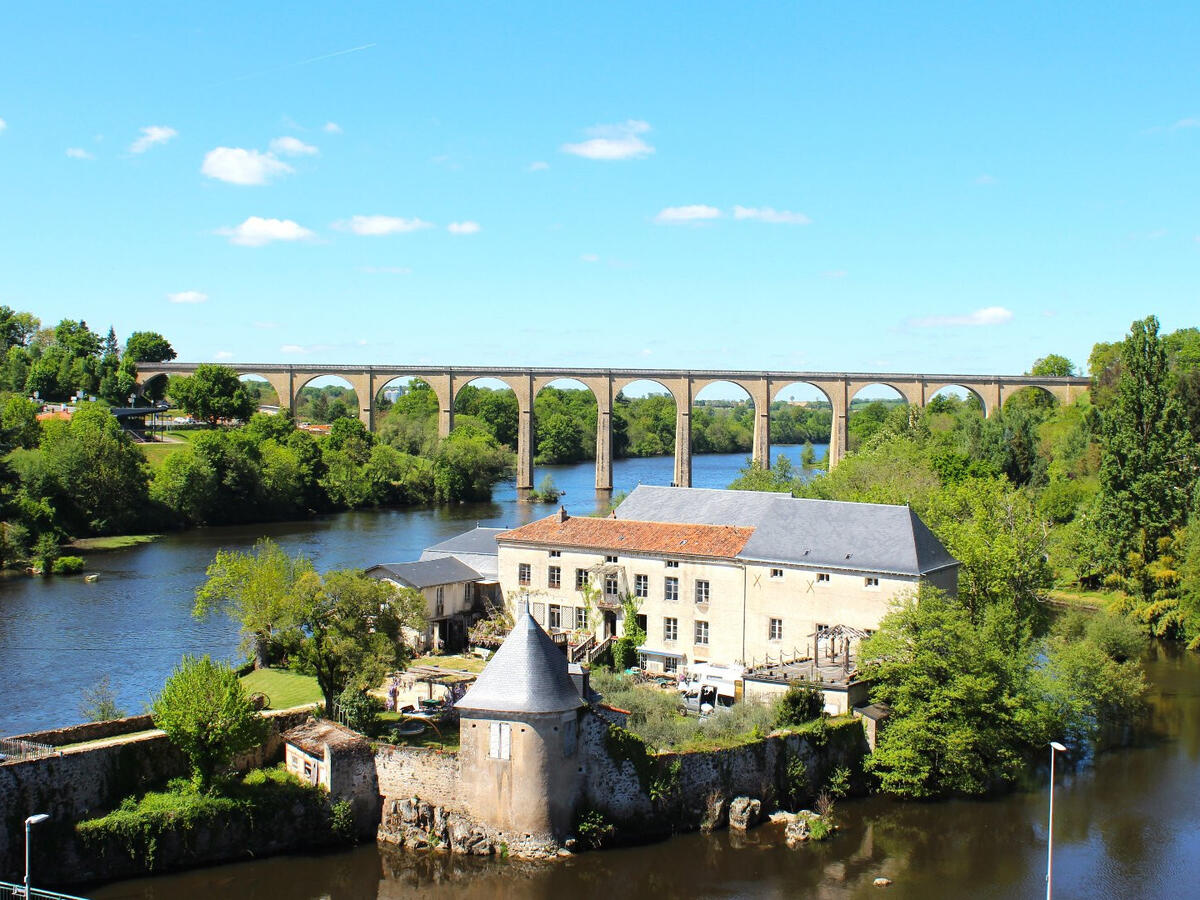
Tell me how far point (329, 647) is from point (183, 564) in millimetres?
32520

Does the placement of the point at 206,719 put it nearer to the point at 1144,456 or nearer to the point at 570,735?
the point at 570,735

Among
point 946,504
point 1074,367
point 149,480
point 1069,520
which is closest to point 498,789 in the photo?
point 946,504

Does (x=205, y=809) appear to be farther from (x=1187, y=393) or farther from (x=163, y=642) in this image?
(x=1187, y=393)

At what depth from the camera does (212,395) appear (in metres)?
95.6

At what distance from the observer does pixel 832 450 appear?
95.9 metres

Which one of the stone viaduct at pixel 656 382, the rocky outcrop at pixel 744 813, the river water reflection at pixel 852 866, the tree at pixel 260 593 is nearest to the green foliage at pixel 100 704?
the tree at pixel 260 593

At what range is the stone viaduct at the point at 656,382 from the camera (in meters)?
96.2

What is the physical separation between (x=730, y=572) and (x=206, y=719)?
15413 millimetres

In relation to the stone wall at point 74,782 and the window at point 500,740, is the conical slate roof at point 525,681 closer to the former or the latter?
the window at point 500,740

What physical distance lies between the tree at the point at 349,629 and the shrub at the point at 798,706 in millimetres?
8972

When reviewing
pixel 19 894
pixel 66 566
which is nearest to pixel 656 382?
pixel 66 566

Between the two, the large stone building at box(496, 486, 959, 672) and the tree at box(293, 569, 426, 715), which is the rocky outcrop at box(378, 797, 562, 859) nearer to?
the tree at box(293, 569, 426, 715)

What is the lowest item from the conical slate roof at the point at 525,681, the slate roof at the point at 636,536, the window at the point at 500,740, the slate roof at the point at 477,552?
the window at the point at 500,740

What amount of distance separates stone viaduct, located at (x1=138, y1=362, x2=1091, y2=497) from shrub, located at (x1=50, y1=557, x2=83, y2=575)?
146 ft
